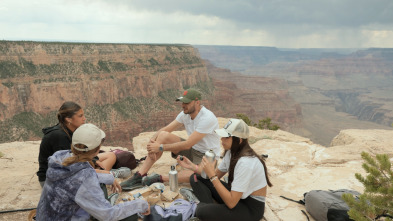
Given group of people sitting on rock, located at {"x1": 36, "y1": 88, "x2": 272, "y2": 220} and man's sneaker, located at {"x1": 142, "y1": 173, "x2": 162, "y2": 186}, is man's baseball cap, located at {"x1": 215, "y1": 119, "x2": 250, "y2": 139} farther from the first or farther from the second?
man's sneaker, located at {"x1": 142, "y1": 173, "x2": 162, "y2": 186}

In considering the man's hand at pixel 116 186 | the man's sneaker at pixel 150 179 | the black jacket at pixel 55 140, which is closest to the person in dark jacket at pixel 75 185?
the man's hand at pixel 116 186

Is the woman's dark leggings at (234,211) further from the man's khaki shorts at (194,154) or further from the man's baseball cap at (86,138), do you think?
the man's baseball cap at (86,138)

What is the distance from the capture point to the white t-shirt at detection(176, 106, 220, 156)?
518 cm

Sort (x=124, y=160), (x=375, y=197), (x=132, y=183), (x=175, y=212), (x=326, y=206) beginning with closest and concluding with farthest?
(x=375, y=197)
(x=175, y=212)
(x=326, y=206)
(x=132, y=183)
(x=124, y=160)

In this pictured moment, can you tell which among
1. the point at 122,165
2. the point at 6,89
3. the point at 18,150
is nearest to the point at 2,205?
the point at 122,165

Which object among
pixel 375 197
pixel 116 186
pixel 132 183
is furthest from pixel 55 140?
pixel 375 197

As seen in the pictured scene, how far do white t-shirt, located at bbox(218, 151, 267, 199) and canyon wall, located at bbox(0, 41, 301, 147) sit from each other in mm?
39376

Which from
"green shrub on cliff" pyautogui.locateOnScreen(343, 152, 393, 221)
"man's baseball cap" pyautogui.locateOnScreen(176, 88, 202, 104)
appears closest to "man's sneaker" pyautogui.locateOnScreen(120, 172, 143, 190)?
"man's baseball cap" pyautogui.locateOnScreen(176, 88, 202, 104)

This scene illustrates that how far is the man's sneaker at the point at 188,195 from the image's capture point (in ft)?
14.9

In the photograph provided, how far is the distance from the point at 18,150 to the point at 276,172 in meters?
8.53

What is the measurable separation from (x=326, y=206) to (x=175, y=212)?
237cm

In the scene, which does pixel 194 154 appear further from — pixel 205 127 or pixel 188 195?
pixel 188 195

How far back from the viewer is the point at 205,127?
5.17m

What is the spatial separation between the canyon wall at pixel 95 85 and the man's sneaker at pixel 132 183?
121 feet
